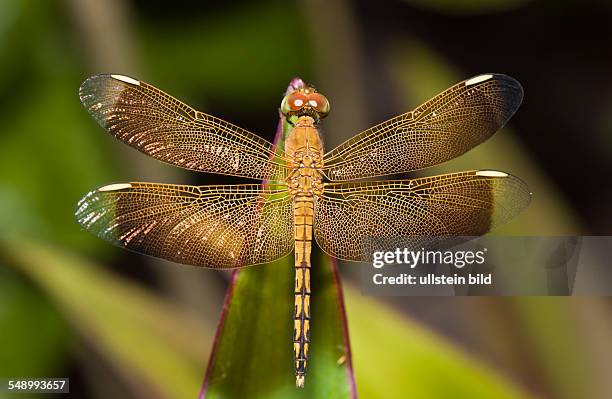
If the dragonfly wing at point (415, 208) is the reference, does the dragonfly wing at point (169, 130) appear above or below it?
above

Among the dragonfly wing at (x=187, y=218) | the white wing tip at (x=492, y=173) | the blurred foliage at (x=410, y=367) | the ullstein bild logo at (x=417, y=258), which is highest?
the white wing tip at (x=492, y=173)

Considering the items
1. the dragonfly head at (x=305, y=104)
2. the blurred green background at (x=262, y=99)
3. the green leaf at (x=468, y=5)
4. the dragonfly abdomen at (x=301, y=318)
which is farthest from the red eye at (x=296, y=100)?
the green leaf at (x=468, y=5)

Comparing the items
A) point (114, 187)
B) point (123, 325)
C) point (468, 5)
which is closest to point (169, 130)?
point (114, 187)

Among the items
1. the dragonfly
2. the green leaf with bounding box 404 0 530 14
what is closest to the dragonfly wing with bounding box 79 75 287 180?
the dragonfly

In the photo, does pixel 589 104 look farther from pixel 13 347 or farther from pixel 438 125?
pixel 13 347

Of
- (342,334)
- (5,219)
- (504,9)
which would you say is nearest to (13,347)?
(5,219)

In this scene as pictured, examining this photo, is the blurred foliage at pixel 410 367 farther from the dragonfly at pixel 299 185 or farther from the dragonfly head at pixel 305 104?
the dragonfly head at pixel 305 104

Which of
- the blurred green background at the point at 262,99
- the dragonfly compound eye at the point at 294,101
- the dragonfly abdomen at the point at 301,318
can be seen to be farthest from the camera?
the blurred green background at the point at 262,99
